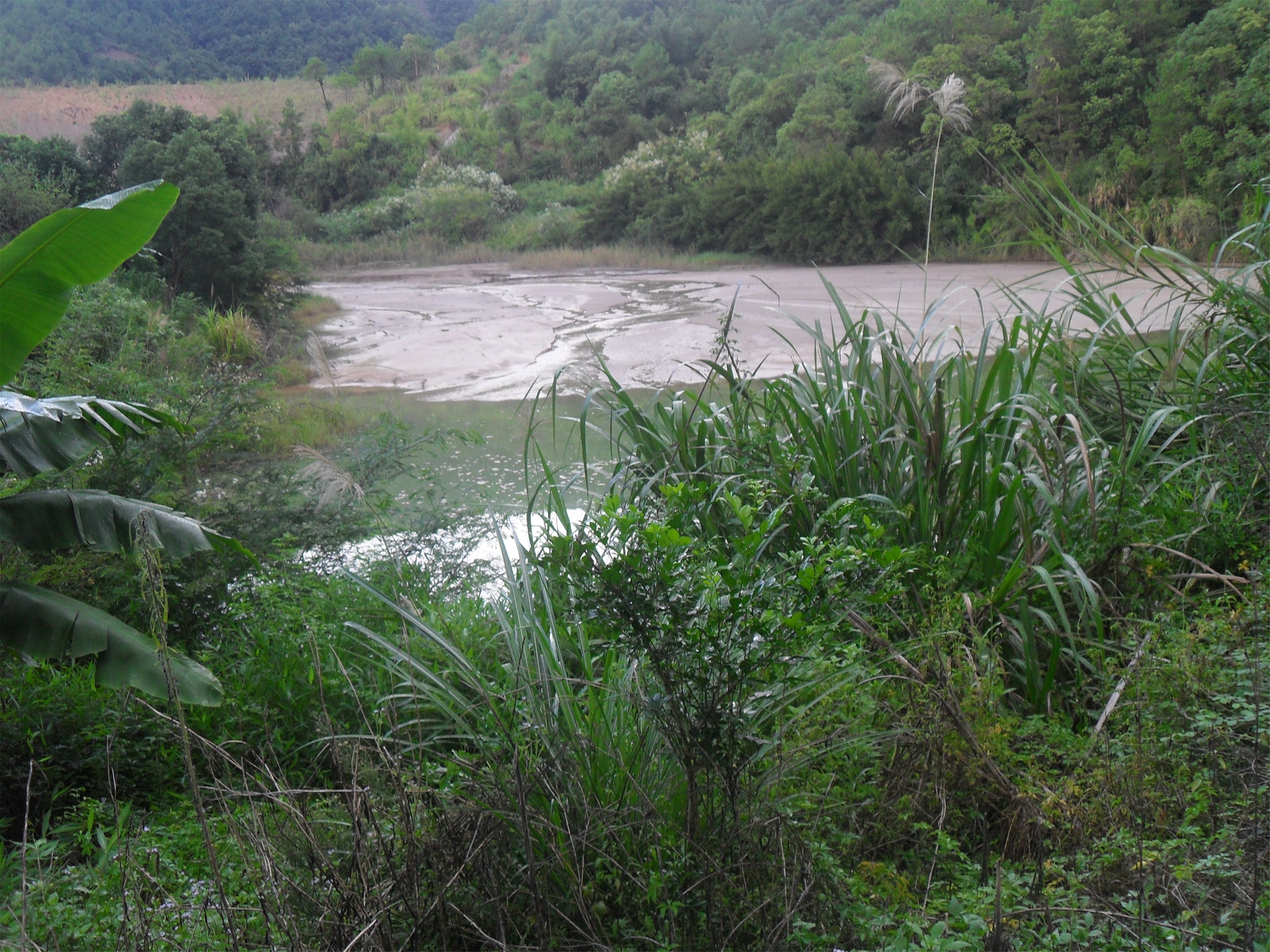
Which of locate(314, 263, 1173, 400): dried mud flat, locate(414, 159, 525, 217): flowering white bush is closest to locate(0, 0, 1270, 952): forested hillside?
locate(314, 263, 1173, 400): dried mud flat

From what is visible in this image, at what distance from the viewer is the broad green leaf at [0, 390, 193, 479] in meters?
2.68

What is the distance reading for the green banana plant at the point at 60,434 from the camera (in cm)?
243

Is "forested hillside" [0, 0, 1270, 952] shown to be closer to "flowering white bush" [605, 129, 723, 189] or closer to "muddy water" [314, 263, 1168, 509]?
"muddy water" [314, 263, 1168, 509]

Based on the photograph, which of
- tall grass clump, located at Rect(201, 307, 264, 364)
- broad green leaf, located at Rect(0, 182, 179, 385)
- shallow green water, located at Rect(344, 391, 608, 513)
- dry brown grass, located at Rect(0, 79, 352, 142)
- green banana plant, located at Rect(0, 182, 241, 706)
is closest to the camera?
green banana plant, located at Rect(0, 182, 241, 706)

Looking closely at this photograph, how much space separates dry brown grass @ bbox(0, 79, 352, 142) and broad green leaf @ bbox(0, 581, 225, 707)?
967 centimetres

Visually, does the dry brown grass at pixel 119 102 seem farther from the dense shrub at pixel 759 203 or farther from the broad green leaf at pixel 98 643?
the broad green leaf at pixel 98 643

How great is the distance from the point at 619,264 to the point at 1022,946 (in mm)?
14790

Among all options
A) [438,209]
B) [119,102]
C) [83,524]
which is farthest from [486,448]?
[438,209]

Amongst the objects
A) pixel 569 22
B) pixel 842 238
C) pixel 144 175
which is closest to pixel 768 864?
pixel 144 175

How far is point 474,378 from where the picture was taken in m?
8.70

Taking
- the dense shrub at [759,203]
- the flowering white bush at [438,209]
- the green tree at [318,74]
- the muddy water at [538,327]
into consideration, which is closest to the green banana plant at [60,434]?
the muddy water at [538,327]

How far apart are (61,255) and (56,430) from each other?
0.55 metres

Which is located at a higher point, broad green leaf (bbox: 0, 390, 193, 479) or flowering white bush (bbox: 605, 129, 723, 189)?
flowering white bush (bbox: 605, 129, 723, 189)

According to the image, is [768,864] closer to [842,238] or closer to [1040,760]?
[1040,760]
